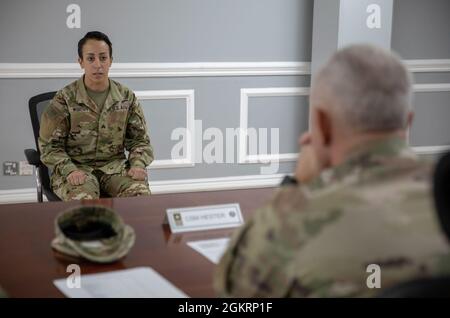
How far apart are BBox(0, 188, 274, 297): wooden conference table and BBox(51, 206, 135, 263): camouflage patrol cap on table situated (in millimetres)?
22

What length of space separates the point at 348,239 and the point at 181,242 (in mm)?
845

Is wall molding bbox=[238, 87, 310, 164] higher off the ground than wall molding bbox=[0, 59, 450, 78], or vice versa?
wall molding bbox=[0, 59, 450, 78]

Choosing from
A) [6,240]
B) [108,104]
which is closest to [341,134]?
[6,240]

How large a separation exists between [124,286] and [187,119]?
3109 millimetres

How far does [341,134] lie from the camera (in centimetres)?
109

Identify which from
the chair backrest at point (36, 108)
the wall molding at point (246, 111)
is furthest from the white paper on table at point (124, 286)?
the wall molding at point (246, 111)

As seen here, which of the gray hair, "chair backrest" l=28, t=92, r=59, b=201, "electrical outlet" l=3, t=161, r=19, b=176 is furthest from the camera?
"electrical outlet" l=3, t=161, r=19, b=176

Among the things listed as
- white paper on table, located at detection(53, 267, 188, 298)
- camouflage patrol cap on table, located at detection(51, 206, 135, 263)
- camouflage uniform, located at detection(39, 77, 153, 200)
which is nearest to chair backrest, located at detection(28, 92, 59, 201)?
camouflage uniform, located at detection(39, 77, 153, 200)

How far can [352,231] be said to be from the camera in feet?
3.21

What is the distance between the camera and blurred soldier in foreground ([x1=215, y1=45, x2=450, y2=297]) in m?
0.96

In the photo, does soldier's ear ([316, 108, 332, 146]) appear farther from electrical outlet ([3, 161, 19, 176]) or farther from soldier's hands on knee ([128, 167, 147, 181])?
electrical outlet ([3, 161, 19, 176])

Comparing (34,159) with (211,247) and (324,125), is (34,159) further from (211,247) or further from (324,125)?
(324,125)

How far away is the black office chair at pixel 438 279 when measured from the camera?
0.80 m
